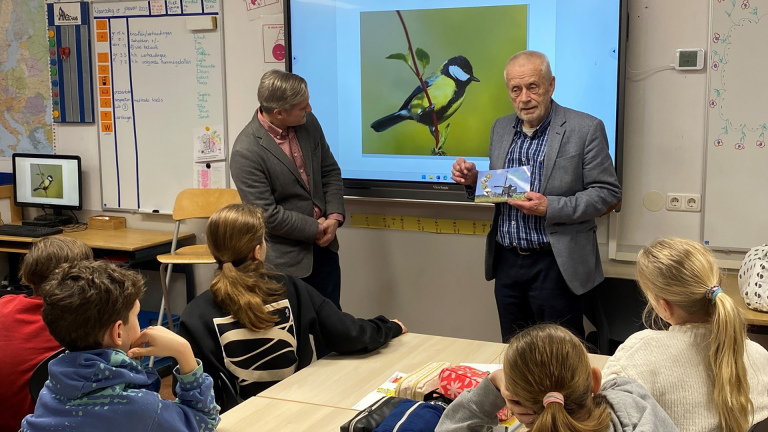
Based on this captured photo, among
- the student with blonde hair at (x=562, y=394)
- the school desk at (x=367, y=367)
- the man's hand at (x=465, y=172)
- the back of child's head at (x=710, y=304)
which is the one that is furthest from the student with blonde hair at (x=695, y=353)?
the man's hand at (x=465, y=172)

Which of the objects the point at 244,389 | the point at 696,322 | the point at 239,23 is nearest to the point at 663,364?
the point at 696,322

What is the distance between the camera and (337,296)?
3.66 m

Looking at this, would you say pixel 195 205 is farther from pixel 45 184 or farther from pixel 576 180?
pixel 576 180

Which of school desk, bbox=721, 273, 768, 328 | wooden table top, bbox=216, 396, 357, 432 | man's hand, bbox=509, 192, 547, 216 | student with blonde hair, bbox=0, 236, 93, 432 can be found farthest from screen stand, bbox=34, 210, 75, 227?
school desk, bbox=721, 273, 768, 328

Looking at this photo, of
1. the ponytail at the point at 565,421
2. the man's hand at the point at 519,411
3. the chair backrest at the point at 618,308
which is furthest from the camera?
the chair backrest at the point at 618,308

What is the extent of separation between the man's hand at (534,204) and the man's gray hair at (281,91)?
105cm

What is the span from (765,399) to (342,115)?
9.08 feet

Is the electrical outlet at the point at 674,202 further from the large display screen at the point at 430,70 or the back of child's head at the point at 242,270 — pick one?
the back of child's head at the point at 242,270

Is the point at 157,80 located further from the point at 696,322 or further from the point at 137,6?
the point at 696,322

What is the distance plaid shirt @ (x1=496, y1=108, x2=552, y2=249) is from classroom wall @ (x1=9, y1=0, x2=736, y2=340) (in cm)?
72

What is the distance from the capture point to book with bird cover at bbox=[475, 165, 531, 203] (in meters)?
3.02

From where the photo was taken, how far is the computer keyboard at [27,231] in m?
4.74

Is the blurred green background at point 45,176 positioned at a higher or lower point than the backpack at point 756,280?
higher

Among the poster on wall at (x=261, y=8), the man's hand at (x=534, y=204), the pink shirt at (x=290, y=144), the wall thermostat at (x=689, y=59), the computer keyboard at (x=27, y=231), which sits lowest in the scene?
the computer keyboard at (x=27, y=231)
